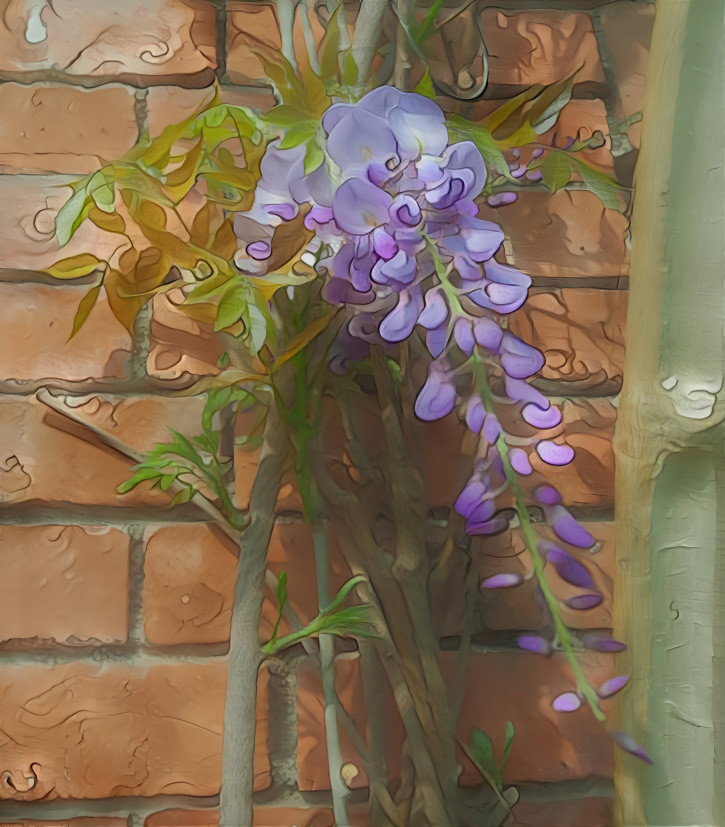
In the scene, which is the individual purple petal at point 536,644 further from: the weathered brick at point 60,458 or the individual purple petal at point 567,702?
the weathered brick at point 60,458

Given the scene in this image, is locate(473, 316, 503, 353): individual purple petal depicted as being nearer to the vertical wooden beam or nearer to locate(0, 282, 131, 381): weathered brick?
the vertical wooden beam

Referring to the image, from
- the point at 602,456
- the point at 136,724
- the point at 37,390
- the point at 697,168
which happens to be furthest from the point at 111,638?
the point at 697,168

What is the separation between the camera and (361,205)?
14.4 inches

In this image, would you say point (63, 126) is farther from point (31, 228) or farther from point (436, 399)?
point (436, 399)

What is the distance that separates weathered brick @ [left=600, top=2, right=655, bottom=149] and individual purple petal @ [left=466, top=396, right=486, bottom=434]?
0.25 metres

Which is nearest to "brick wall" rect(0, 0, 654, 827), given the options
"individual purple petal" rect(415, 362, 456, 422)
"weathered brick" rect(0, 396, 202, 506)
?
"weathered brick" rect(0, 396, 202, 506)

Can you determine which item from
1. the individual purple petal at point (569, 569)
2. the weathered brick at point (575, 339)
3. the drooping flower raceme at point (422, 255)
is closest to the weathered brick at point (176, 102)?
the drooping flower raceme at point (422, 255)

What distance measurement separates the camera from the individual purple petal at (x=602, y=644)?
0.44 metres

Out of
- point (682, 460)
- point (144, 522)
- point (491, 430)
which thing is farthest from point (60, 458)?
point (682, 460)

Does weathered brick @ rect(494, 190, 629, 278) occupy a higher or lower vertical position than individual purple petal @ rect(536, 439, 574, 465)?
higher

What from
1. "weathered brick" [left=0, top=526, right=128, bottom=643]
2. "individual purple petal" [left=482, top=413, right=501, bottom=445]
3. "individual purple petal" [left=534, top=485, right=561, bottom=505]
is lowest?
"weathered brick" [left=0, top=526, right=128, bottom=643]

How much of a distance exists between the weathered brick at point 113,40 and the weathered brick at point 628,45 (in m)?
0.26

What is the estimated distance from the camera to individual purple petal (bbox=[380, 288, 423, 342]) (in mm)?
365

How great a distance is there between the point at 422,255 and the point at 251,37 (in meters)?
0.23
